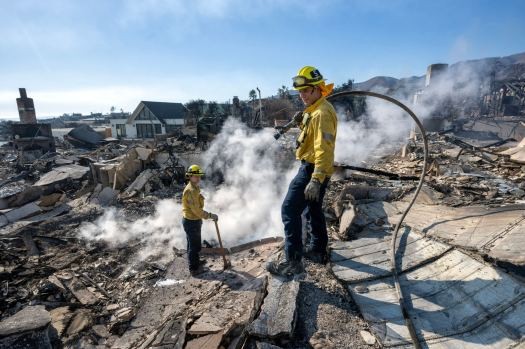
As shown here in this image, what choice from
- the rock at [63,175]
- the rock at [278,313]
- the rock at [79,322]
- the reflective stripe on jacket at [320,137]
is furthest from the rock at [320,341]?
the rock at [63,175]

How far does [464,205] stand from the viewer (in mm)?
4660

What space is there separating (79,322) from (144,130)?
3422 centimetres

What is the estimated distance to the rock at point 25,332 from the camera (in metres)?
2.72

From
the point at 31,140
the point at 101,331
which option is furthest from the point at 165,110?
the point at 101,331

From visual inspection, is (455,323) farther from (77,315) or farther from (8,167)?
(8,167)

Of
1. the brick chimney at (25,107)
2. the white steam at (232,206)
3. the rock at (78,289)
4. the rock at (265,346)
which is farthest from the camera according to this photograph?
the brick chimney at (25,107)

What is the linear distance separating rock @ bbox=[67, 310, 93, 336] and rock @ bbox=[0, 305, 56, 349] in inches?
28.6

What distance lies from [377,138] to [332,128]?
1397cm

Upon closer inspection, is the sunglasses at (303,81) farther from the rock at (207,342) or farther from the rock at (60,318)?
the rock at (60,318)

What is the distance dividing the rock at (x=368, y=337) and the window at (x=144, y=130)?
35.7 meters

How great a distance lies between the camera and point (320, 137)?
9.04ft

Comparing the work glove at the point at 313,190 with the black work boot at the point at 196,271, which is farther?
the black work boot at the point at 196,271

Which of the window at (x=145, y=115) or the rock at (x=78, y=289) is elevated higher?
the window at (x=145, y=115)

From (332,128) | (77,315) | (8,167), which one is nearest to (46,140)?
(8,167)
